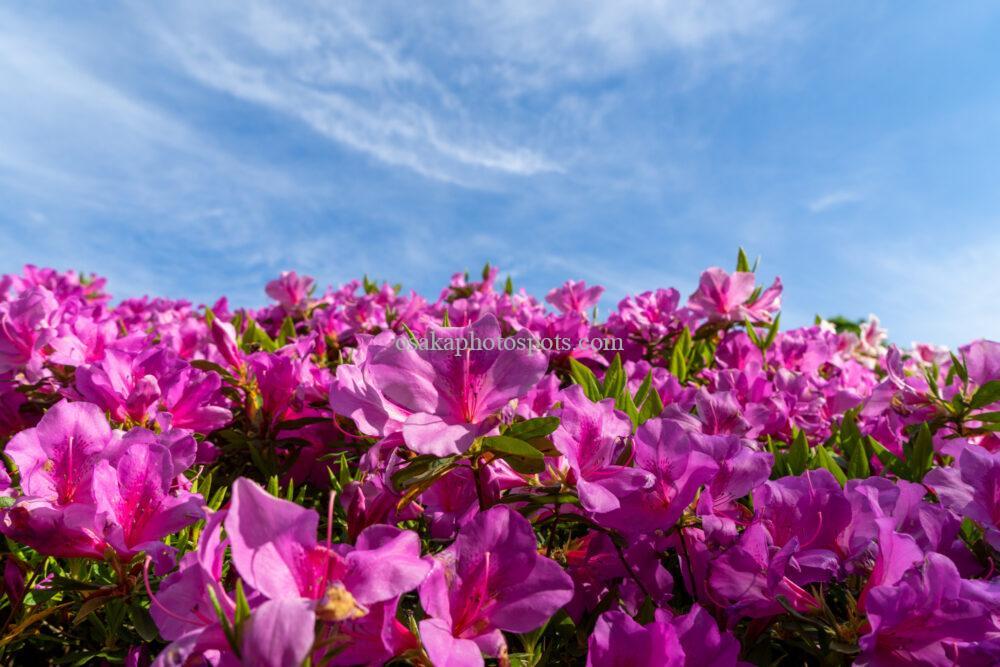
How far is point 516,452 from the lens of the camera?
3.52 feet

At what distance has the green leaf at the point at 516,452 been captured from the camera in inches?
42.1

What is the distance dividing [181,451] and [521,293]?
11.7 feet

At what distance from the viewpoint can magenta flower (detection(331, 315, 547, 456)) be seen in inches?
43.3

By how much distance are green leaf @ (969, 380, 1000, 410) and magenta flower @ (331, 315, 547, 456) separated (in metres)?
1.42

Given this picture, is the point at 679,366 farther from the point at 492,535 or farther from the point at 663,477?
the point at 492,535

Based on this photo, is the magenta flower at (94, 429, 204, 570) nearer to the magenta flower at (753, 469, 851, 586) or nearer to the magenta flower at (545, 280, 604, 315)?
the magenta flower at (753, 469, 851, 586)

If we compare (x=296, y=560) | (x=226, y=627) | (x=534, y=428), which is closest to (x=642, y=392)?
(x=534, y=428)

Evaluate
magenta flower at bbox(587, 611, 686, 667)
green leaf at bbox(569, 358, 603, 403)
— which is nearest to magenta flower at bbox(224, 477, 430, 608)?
magenta flower at bbox(587, 611, 686, 667)

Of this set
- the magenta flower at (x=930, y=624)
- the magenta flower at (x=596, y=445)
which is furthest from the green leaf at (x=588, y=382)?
the magenta flower at (x=930, y=624)

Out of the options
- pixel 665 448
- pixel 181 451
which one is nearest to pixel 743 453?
pixel 665 448

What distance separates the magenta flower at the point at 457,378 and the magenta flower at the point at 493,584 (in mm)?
150

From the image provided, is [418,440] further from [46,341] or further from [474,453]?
[46,341]

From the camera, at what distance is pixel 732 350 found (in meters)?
2.76

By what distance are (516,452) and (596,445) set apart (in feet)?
0.68
